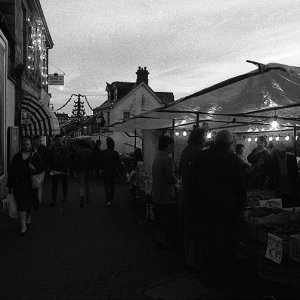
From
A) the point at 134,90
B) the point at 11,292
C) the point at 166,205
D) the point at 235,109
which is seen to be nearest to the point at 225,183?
the point at 166,205

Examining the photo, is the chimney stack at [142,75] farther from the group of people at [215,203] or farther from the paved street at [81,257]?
the group of people at [215,203]

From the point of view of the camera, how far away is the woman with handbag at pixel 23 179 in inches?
290

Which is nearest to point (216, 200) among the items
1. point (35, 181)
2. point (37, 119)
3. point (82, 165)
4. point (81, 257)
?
point (81, 257)

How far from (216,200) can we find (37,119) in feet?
43.5

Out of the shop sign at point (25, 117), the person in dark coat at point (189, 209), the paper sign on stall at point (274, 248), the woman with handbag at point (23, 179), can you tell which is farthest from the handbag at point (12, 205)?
the shop sign at point (25, 117)

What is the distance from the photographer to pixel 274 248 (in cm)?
436

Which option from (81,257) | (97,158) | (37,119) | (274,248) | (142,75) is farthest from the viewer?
(142,75)

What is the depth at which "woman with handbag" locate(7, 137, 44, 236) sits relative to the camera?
7.37m

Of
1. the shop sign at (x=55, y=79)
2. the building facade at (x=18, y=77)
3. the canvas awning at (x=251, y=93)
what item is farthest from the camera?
the shop sign at (x=55, y=79)

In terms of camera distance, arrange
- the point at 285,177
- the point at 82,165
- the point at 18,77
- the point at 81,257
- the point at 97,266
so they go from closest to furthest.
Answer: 1. the point at 97,266
2. the point at 81,257
3. the point at 285,177
4. the point at 82,165
5. the point at 18,77

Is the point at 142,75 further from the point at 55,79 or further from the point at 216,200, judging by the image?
the point at 216,200

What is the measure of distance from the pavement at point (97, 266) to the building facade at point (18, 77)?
3817 mm

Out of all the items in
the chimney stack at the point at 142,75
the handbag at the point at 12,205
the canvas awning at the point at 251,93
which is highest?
the chimney stack at the point at 142,75

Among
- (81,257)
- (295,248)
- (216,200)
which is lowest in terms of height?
(81,257)
